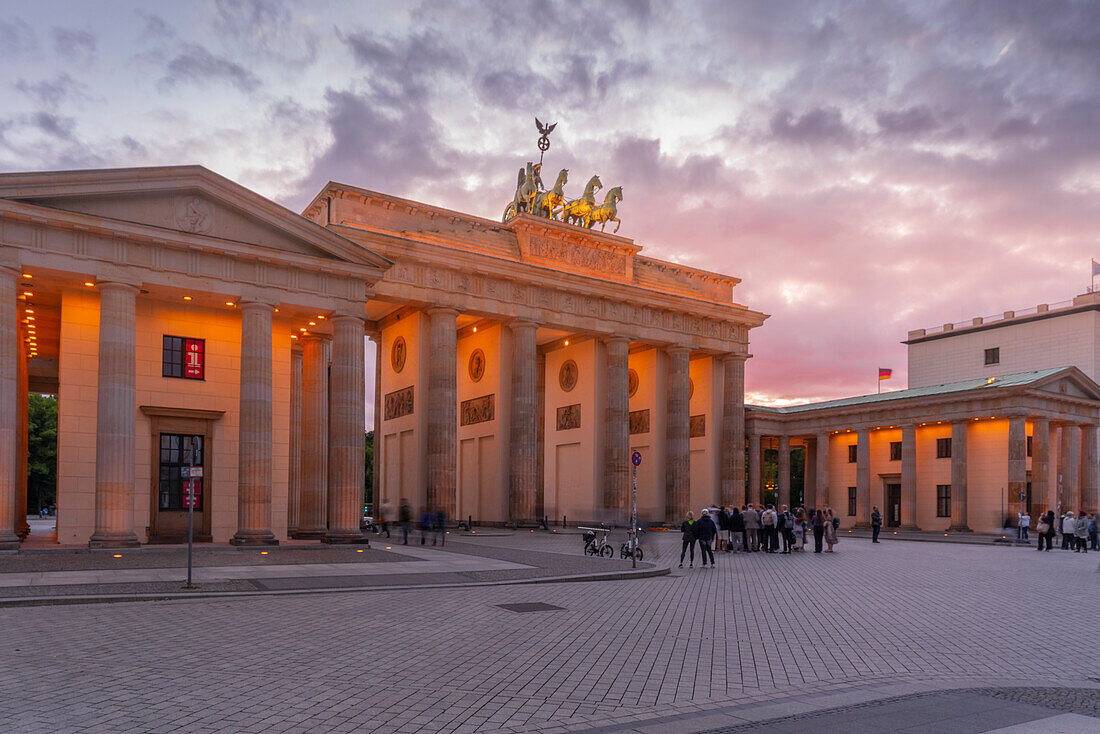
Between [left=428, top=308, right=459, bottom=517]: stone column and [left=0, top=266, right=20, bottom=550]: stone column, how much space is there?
21.2 m

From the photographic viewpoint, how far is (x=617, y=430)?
5153 centimetres

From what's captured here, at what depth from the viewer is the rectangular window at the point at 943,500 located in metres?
59.7

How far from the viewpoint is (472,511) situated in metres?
52.9

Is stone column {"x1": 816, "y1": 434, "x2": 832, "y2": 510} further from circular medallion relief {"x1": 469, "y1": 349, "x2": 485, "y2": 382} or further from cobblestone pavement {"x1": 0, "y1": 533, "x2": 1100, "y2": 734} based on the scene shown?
cobblestone pavement {"x1": 0, "y1": 533, "x2": 1100, "y2": 734}

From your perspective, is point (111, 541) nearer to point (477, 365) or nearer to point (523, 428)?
point (523, 428)

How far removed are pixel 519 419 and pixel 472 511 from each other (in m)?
8.39

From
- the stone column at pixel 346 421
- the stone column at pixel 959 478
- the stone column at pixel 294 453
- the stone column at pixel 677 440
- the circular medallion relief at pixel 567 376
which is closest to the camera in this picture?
the stone column at pixel 346 421

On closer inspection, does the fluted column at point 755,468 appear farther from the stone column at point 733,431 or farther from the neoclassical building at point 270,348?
the neoclassical building at point 270,348

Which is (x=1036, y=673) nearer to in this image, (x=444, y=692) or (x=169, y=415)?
(x=444, y=692)

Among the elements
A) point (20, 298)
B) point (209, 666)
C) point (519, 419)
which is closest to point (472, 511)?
point (519, 419)

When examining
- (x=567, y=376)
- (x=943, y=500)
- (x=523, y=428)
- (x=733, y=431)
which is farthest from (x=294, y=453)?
(x=943, y=500)

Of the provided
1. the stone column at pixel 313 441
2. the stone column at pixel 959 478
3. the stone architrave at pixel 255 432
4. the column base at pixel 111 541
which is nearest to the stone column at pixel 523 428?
the stone column at pixel 313 441

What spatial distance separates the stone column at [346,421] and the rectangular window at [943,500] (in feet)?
147

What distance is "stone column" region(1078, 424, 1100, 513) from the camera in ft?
198
